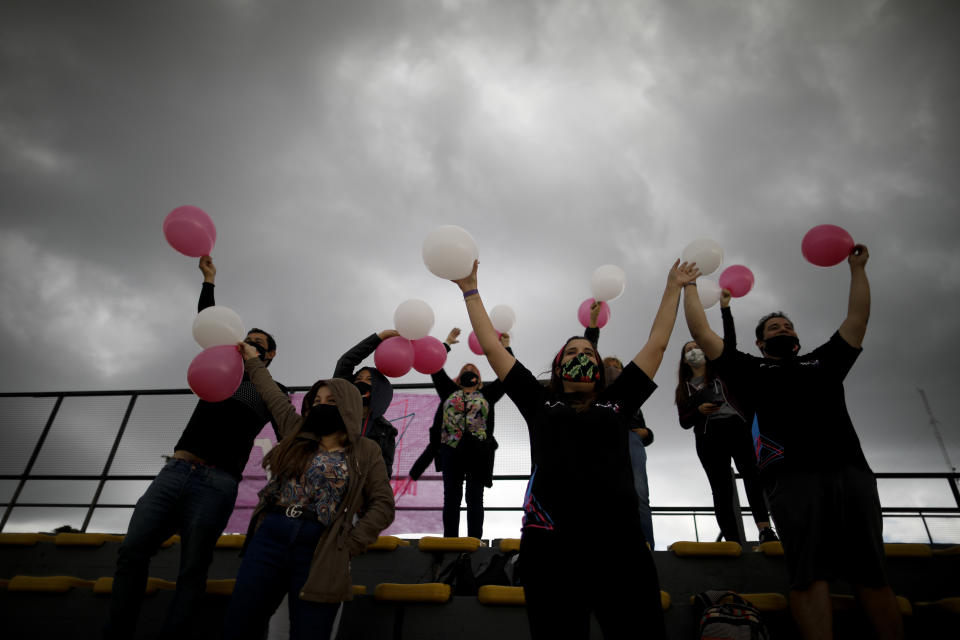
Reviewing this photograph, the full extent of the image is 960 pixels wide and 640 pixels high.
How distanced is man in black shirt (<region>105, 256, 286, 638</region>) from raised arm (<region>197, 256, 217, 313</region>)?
0.70 m

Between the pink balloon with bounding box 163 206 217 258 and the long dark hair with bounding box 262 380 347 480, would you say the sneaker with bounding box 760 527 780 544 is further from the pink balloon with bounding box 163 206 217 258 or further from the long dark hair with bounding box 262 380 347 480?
the pink balloon with bounding box 163 206 217 258

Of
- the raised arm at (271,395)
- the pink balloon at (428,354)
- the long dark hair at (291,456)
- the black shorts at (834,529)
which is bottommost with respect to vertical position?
the black shorts at (834,529)

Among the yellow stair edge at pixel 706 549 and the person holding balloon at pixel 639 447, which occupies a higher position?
the person holding balloon at pixel 639 447

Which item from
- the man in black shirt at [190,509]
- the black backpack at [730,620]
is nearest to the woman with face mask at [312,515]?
the man in black shirt at [190,509]

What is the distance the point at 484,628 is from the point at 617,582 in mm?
1522

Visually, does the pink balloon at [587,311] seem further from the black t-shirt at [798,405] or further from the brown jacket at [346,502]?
the brown jacket at [346,502]

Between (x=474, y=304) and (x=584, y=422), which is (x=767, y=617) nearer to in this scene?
(x=584, y=422)

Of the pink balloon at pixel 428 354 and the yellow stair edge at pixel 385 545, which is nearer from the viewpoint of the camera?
the yellow stair edge at pixel 385 545

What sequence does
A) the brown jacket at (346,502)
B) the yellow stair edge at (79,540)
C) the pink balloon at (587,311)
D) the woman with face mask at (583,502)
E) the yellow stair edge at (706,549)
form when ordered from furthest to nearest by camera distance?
the pink balloon at (587,311), the yellow stair edge at (79,540), the yellow stair edge at (706,549), the brown jacket at (346,502), the woman with face mask at (583,502)

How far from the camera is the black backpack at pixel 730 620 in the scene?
2098 millimetres

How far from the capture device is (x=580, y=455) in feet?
4.78

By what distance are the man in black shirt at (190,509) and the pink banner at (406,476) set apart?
184cm

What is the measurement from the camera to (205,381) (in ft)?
8.11

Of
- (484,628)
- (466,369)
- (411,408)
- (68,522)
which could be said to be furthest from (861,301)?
(68,522)
